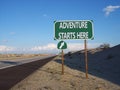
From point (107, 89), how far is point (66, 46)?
18.0ft

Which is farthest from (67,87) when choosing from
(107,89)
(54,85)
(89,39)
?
(89,39)

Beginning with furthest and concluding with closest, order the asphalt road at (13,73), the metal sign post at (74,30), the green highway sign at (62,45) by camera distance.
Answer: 1. the green highway sign at (62,45)
2. the metal sign post at (74,30)
3. the asphalt road at (13,73)

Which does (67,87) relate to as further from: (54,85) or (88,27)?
(88,27)

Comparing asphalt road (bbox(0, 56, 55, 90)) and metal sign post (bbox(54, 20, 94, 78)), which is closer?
asphalt road (bbox(0, 56, 55, 90))

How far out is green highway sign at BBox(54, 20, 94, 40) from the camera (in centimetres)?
1734

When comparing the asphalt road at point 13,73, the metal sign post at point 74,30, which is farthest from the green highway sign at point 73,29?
the asphalt road at point 13,73

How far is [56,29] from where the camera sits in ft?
58.6

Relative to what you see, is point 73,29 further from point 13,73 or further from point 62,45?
point 13,73

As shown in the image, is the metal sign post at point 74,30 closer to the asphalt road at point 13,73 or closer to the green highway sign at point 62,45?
the green highway sign at point 62,45

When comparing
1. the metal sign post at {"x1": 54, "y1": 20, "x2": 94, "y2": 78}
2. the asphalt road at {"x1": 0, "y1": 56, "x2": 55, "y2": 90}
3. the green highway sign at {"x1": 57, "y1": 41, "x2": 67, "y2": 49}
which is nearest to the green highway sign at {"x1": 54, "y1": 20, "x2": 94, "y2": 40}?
the metal sign post at {"x1": 54, "y1": 20, "x2": 94, "y2": 78}

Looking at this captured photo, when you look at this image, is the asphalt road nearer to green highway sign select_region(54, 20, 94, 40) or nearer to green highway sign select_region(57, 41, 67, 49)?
green highway sign select_region(57, 41, 67, 49)

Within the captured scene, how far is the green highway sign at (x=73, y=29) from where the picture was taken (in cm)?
1734

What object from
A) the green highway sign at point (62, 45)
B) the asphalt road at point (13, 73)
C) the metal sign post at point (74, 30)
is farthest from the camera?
the green highway sign at point (62, 45)

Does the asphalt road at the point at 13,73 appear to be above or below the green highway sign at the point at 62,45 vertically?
below
